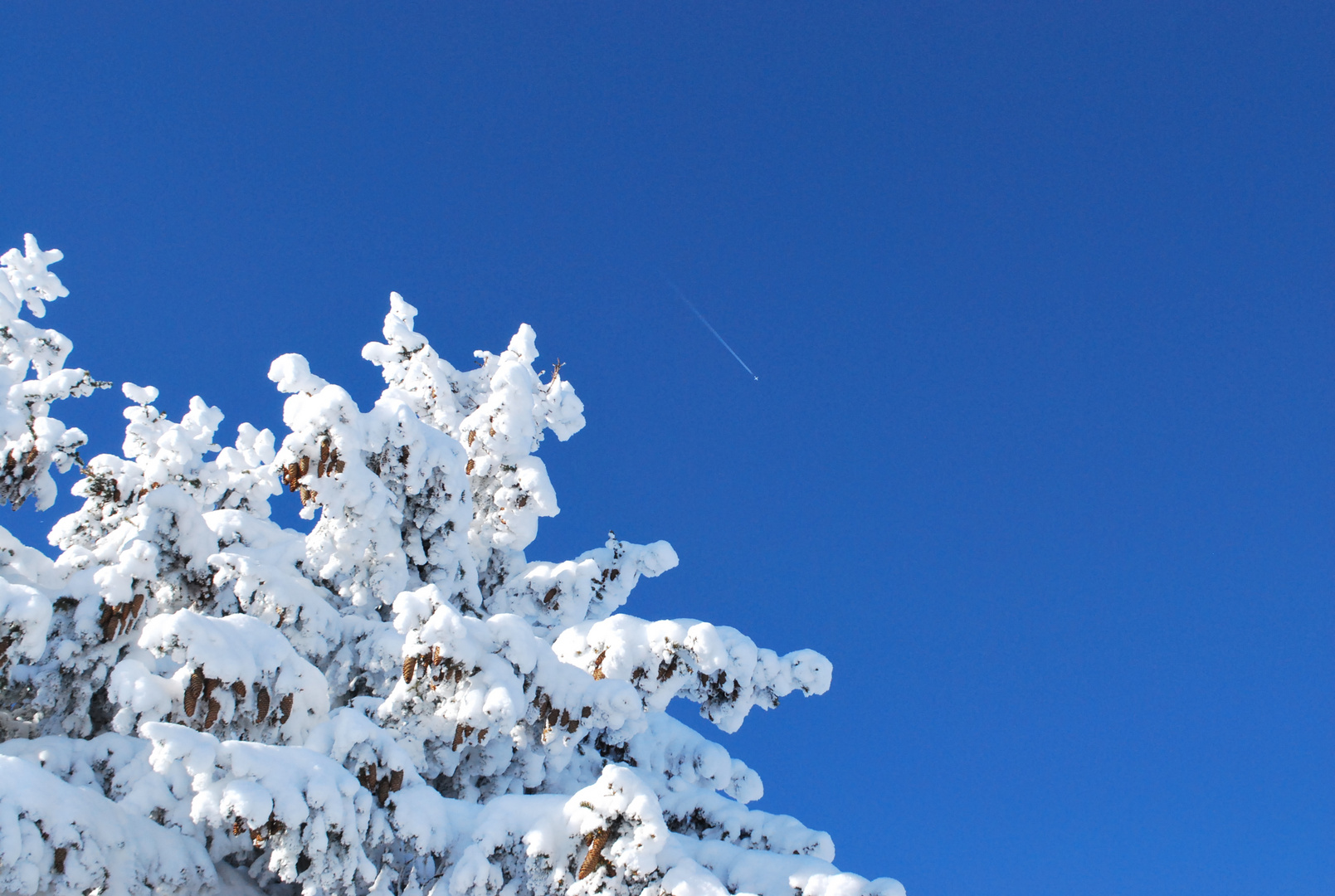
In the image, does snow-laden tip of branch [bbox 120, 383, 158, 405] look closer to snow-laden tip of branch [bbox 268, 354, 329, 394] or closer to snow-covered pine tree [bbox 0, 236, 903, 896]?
snow-covered pine tree [bbox 0, 236, 903, 896]

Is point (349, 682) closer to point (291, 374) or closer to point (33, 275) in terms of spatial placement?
point (291, 374)

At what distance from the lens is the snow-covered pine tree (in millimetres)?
5047

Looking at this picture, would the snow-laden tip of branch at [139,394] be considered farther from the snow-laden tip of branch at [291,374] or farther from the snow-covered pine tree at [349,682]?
the snow-laden tip of branch at [291,374]

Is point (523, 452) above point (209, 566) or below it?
above

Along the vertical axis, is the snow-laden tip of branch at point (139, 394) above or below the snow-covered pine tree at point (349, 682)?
above

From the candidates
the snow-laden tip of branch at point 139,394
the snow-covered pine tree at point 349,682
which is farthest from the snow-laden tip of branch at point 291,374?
the snow-laden tip of branch at point 139,394

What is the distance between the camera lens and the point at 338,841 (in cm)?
515

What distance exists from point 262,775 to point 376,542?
399 cm

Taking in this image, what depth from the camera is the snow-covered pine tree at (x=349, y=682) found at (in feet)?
16.6

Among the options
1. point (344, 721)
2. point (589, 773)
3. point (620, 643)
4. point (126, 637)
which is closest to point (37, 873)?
point (344, 721)

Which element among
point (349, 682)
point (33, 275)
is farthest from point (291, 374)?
point (33, 275)

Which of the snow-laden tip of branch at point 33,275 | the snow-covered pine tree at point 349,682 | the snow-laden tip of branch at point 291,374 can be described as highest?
the snow-laden tip of branch at point 33,275

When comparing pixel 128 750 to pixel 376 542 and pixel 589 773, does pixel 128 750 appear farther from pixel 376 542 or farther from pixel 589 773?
pixel 589 773

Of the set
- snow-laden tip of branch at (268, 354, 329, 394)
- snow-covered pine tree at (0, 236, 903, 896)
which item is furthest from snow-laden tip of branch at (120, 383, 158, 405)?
snow-laden tip of branch at (268, 354, 329, 394)
